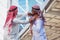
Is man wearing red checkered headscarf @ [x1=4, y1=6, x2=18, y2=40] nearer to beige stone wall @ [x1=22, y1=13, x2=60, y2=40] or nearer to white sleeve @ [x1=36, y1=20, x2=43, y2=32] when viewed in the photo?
white sleeve @ [x1=36, y1=20, x2=43, y2=32]

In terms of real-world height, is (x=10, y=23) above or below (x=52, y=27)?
above

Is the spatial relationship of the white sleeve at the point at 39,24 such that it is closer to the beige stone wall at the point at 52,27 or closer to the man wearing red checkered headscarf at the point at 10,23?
the man wearing red checkered headscarf at the point at 10,23

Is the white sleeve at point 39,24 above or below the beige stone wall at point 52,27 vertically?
above

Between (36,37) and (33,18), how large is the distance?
0.13m

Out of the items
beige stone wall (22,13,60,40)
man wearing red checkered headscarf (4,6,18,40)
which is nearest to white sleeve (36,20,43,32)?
man wearing red checkered headscarf (4,6,18,40)

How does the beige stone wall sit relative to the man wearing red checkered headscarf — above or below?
below

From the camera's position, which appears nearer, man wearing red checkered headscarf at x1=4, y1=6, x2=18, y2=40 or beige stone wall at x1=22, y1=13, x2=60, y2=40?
man wearing red checkered headscarf at x1=4, y1=6, x2=18, y2=40

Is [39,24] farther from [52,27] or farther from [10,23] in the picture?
[52,27]

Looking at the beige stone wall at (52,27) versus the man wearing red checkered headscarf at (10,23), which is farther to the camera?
the beige stone wall at (52,27)

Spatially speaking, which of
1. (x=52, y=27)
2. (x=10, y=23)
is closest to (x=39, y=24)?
(x=10, y=23)

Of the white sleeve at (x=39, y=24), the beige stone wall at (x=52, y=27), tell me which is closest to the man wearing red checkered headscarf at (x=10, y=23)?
→ the white sleeve at (x=39, y=24)

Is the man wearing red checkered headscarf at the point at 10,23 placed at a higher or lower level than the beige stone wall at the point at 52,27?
higher

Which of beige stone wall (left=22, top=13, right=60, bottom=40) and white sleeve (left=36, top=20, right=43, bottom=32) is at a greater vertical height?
white sleeve (left=36, top=20, right=43, bottom=32)

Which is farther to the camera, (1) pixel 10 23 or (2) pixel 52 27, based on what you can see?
(2) pixel 52 27
